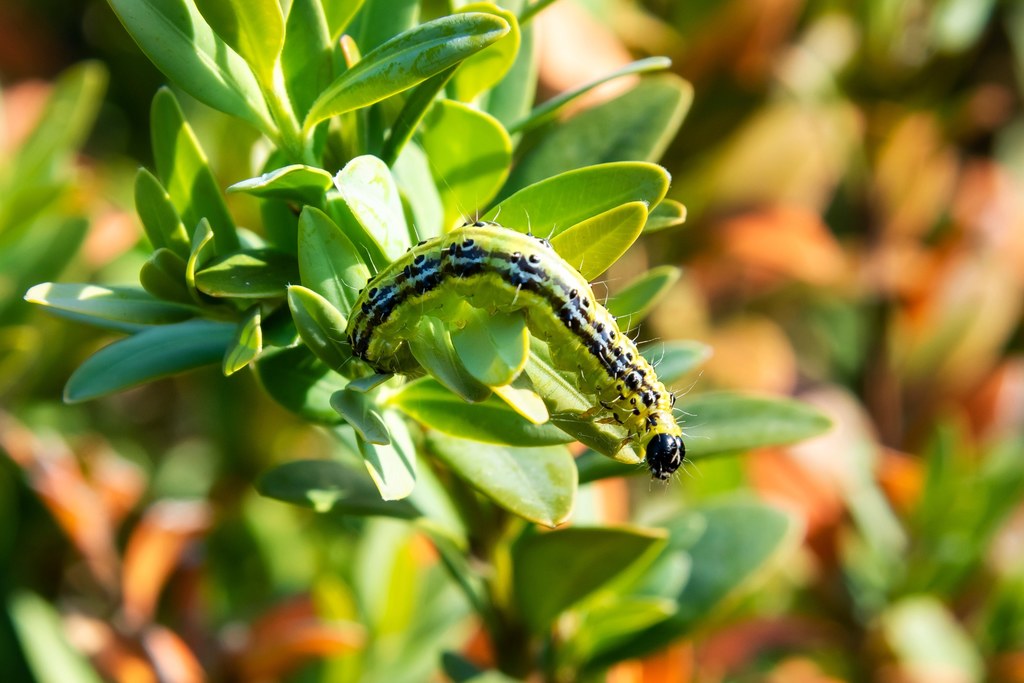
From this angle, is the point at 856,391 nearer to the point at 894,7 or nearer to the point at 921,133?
the point at 921,133

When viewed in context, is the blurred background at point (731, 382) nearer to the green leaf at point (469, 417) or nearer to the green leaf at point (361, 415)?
the green leaf at point (469, 417)

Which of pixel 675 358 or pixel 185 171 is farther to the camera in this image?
pixel 675 358

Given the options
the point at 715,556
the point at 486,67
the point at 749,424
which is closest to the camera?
the point at 486,67

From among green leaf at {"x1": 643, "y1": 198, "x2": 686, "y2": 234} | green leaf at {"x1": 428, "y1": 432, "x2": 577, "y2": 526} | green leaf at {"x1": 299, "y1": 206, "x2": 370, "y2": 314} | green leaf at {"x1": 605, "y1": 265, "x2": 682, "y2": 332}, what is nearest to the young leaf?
green leaf at {"x1": 605, "y1": 265, "x2": 682, "y2": 332}

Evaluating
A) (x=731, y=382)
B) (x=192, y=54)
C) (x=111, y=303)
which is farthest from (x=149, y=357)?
(x=731, y=382)

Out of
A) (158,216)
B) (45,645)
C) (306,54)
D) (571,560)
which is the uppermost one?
(306,54)

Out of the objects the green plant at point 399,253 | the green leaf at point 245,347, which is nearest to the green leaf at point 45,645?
the green plant at point 399,253

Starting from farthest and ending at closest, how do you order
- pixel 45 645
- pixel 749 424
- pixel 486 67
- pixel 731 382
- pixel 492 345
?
pixel 731 382, pixel 45 645, pixel 749 424, pixel 486 67, pixel 492 345

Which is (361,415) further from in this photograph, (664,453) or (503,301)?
(664,453)

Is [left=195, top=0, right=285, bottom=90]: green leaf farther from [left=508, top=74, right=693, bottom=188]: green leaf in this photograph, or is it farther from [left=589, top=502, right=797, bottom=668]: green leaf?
[left=589, top=502, right=797, bottom=668]: green leaf
